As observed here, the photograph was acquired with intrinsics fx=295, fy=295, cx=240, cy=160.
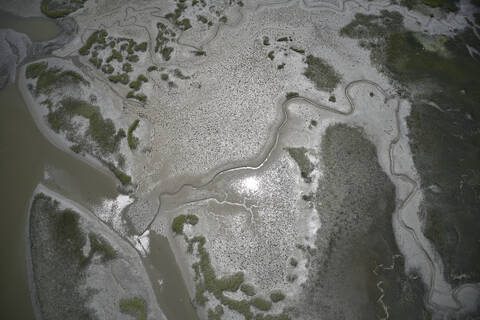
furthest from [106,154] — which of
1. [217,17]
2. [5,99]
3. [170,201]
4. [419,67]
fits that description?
[419,67]

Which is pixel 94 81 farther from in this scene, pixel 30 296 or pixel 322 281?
pixel 322 281

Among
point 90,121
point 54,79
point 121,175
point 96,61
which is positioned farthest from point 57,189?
point 96,61

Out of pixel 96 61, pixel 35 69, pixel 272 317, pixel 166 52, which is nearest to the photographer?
pixel 272 317

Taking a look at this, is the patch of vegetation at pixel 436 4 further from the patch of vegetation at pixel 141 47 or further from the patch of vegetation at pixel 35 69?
the patch of vegetation at pixel 35 69

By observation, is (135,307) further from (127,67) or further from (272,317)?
→ (127,67)

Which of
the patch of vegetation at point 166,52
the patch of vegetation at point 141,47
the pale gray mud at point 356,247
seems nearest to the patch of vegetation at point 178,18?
the patch of vegetation at point 166,52

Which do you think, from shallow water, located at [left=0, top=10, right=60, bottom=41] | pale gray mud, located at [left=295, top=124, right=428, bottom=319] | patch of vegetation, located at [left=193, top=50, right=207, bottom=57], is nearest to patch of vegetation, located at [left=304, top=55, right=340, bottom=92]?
pale gray mud, located at [left=295, top=124, right=428, bottom=319]
